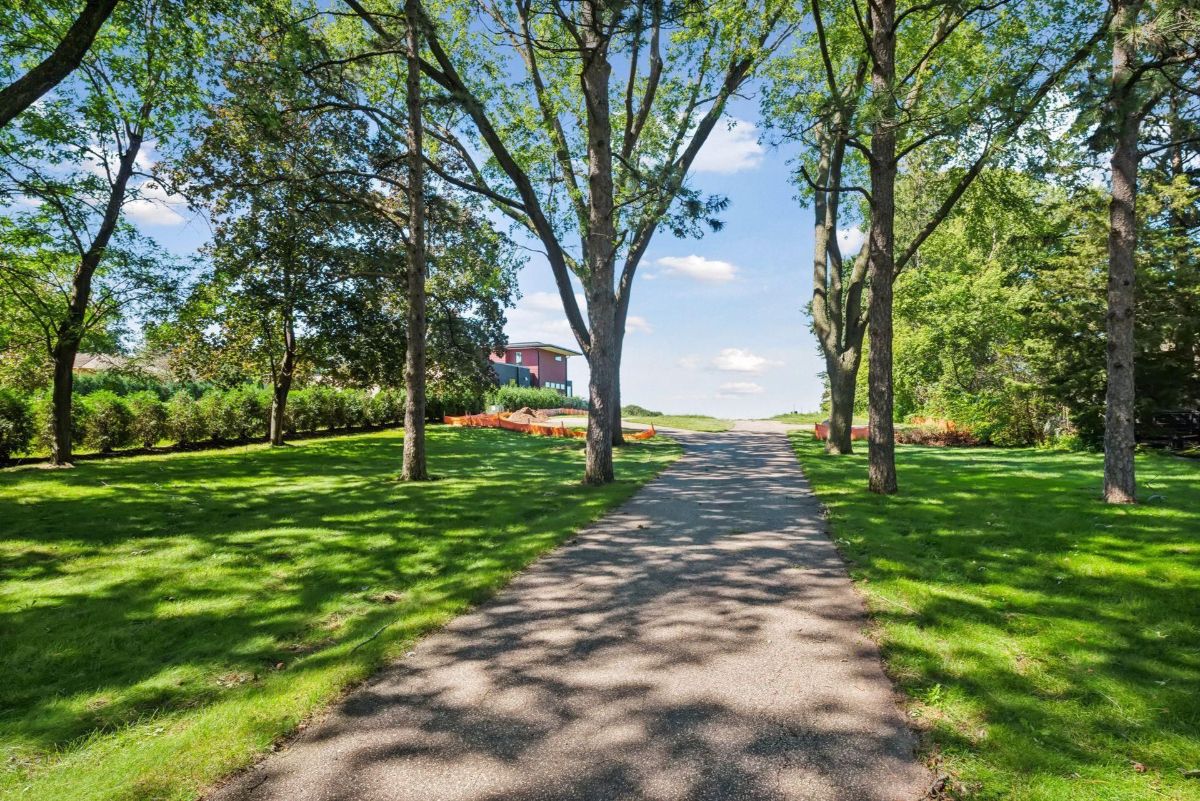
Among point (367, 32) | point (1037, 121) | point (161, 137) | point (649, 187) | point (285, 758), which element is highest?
point (367, 32)

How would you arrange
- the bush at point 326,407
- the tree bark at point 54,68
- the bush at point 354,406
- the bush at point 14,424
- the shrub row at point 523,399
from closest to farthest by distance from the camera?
the tree bark at point 54,68 → the bush at point 14,424 → the bush at point 326,407 → the bush at point 354,406 → the shrub row at point 523,399

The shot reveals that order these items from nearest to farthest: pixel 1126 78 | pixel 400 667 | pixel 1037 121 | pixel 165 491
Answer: pixel 400 667
pixel 1126 78
pixel 165 491
pixel 1037 121

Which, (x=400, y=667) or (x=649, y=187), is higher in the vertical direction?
(x=649, y=187)

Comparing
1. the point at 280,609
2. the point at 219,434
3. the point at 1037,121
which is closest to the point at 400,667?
the point at 280,609

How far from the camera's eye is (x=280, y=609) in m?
4.98

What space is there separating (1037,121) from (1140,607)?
10845 mm

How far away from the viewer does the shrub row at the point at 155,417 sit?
14047 millimetres

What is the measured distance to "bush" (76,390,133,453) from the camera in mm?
15367

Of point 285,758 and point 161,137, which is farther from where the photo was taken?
point 161,137

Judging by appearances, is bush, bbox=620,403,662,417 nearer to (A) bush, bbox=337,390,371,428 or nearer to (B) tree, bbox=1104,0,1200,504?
(A) bush, bbox=337,390,371,428

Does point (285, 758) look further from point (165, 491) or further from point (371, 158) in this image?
point (371, 158)

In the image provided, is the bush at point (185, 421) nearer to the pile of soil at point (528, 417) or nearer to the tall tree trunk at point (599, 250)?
the pile of soil at point (528, 417)

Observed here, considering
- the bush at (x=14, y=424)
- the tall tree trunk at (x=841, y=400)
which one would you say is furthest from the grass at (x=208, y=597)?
the tall tree trunk at (x=841, y=400)

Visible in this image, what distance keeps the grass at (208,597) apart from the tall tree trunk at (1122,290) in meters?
7.43
